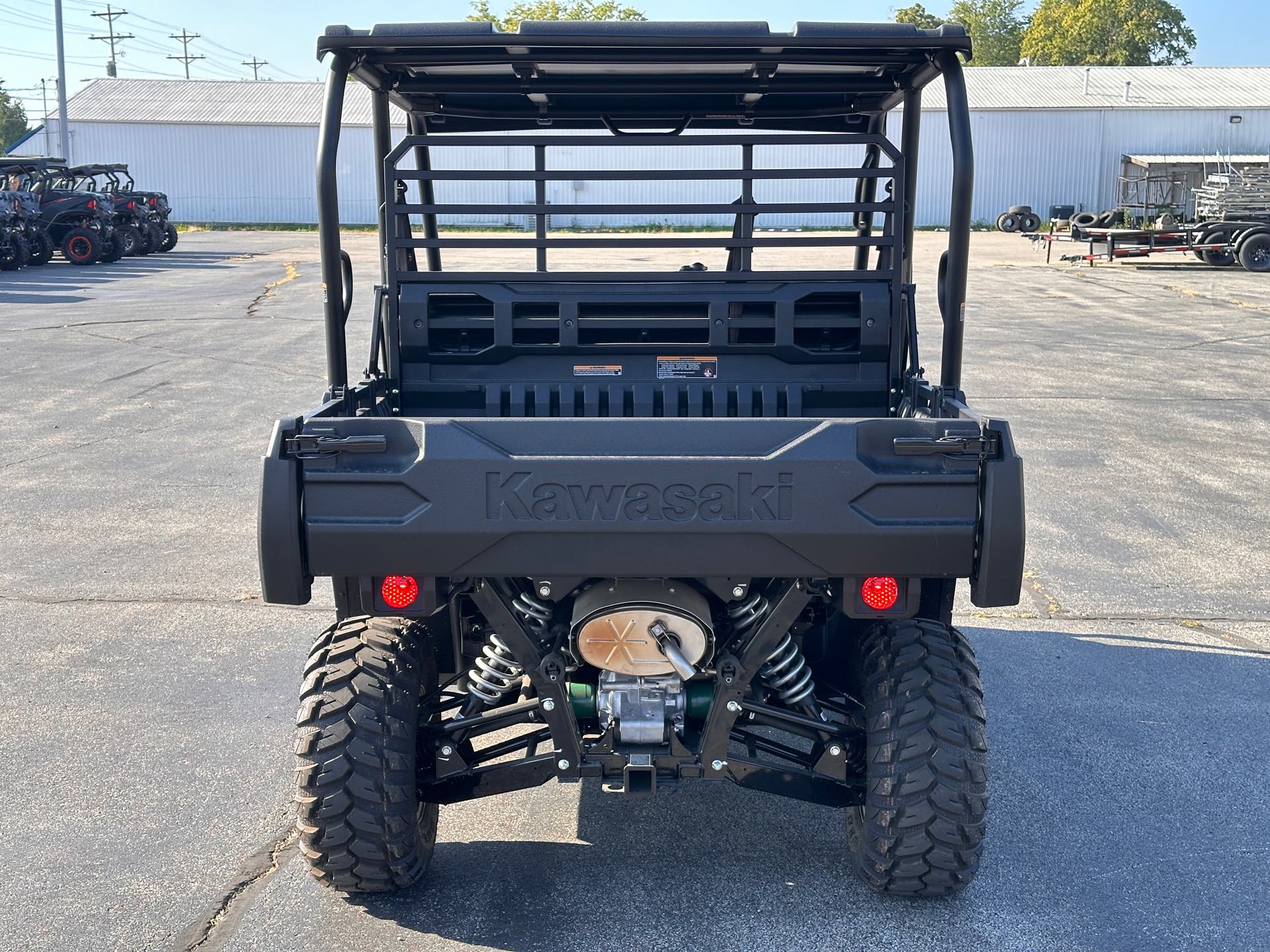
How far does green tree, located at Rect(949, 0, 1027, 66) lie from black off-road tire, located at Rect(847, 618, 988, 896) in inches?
3735

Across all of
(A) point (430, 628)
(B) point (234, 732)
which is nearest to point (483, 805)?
(A) point (430, 628)

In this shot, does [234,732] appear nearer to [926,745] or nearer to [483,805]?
[483,805]

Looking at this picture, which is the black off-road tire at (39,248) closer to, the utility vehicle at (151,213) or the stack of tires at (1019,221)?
the utility vehicle at (151,213)

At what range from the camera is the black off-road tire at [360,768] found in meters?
3.40

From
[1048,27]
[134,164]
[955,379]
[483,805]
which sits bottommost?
[483,805]

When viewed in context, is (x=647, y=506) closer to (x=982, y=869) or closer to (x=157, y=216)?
(x=982, y=869)

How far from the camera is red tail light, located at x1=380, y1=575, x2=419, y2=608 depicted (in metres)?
3.31

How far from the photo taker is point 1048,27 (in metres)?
81.9

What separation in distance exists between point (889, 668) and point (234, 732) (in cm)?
258

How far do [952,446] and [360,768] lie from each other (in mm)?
1746

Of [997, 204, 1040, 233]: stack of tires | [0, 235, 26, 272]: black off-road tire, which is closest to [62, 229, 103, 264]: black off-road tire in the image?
[0, 235, 26, 272]: black off-road tire

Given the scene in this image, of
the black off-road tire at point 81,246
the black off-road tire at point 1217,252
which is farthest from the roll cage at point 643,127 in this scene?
the black off-road tire at point 1217,252

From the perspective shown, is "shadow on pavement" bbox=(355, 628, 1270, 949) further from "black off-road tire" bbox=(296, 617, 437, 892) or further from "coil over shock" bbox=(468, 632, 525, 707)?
"coil over shock" bbox=(468, 632, 525, 707)

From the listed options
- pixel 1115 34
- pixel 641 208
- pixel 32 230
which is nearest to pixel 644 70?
pixel 641 208
